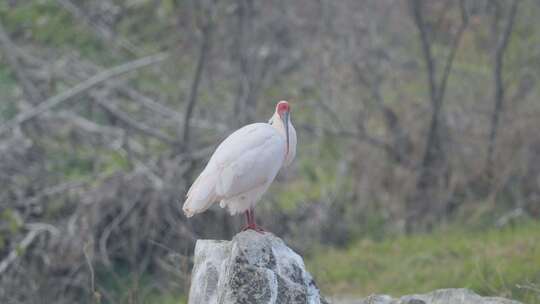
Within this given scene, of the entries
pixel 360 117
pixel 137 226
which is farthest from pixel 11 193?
pixel 360 117

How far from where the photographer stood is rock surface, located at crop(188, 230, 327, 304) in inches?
213

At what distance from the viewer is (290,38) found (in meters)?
13.9

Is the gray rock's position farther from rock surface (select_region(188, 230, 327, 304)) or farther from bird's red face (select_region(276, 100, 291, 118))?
bird's red face (select_region(276, 100, 291, 118))

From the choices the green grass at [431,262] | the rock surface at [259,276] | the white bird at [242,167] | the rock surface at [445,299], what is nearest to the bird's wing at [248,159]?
the white bird at [242,167]

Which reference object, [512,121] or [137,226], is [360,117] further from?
[137,226]

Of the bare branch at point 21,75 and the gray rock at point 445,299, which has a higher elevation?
the bare branch at point 21,75

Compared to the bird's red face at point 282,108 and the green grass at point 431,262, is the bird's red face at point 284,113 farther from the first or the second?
the green grass at point 431,262

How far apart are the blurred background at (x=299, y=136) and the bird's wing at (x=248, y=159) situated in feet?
11.3

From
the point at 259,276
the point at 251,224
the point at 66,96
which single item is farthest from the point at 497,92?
the point at 259,276

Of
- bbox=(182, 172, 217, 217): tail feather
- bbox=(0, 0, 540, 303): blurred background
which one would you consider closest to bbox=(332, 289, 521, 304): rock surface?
bbox=(182, 172, 217, 217): tail feather

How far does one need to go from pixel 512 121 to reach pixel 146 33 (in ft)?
17.8

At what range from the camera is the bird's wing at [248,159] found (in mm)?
6094

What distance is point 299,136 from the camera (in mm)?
12828

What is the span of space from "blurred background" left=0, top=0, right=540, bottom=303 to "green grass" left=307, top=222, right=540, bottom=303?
0.03 metres
